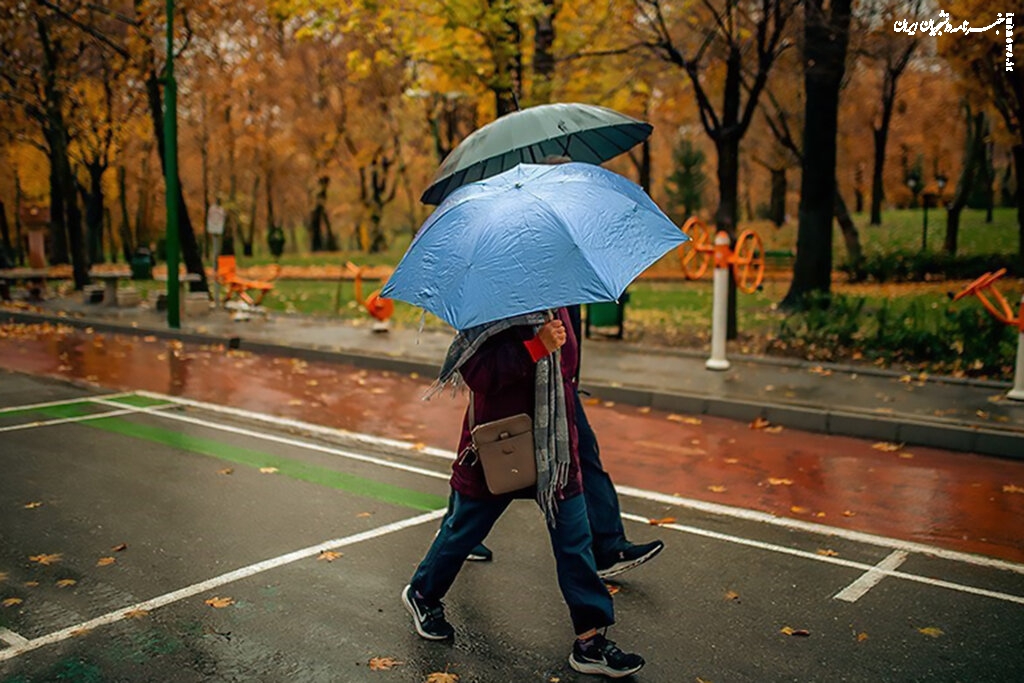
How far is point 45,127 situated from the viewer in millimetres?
26641

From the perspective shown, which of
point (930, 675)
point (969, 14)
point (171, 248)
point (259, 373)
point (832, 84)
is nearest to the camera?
point (930, 675)

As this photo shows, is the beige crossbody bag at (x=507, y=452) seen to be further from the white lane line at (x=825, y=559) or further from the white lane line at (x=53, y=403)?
the white lane line at (x=53, y=403)

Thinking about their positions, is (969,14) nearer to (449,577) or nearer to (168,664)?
(449,577)

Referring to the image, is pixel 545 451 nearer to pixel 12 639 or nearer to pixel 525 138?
pixel 525 138

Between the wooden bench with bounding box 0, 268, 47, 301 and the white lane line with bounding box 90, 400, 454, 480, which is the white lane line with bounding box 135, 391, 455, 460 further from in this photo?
the wooden bench with bounding box 0, 268, 47, 301

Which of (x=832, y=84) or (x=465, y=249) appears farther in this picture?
(x=832, y=84)

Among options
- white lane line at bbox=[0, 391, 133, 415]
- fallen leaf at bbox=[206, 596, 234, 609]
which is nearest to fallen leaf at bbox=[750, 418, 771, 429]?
fallen leaf at bbox=[206, 596, 234, 609]

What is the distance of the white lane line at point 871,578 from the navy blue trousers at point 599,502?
1.20m

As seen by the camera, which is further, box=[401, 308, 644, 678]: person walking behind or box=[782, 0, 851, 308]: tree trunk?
box=[782, 0, 851, 308]: tree trunk

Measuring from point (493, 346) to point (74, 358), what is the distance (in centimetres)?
1211

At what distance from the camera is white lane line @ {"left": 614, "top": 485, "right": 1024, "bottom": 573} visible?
18.8ft

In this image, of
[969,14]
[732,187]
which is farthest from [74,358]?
[969,14]

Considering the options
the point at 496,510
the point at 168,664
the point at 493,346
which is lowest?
the point at 168,664

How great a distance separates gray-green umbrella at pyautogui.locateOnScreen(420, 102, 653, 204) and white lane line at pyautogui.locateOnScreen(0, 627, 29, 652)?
2.87m
